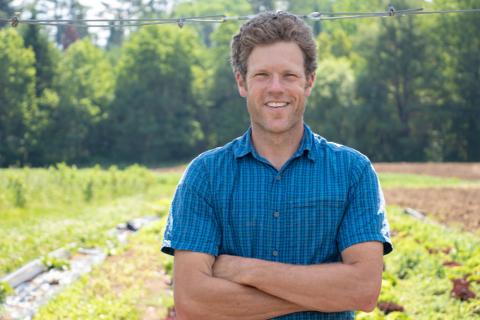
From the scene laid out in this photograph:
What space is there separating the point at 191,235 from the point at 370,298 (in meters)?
0.75

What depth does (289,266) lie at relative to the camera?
2762mm

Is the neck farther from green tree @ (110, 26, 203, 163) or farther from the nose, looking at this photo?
green tree @ (110, 26, 203, 163)

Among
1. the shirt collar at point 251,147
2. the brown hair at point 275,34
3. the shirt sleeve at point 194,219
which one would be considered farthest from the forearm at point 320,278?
the brown hair at point 275,34

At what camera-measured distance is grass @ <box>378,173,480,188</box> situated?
23.5 metres

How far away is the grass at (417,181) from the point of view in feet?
77.3

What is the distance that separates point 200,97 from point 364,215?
47.0 meters

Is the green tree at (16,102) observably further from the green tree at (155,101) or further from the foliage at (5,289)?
the foliage at (5,289)

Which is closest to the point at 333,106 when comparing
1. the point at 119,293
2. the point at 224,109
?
the point at 224,109

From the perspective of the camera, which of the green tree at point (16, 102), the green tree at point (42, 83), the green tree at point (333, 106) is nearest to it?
the green tree at point (16, 102)

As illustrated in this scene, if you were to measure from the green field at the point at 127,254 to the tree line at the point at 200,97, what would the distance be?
2264 centimetres

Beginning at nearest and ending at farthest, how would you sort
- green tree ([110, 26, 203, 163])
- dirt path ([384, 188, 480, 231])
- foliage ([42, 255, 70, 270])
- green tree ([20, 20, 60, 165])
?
foliage ([42, 255, 70, 270])
dirt path ([384, 188, 480, 231])
green tree ([20, 20, 60, 165])
green tree ([110, 26, 203, 163])

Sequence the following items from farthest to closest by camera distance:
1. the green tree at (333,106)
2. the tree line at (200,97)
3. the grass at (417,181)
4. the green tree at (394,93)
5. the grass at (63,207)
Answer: the green tree at (333,106), the green tree at (394,93), the tree line at (200,97), the grass at (417,181), the grass at (63,207)

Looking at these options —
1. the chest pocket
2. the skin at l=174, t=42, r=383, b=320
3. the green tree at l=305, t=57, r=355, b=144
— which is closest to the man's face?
the skin at l=174, t=42, r=383, b=320

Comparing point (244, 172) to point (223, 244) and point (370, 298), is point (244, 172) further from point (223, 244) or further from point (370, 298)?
point (370, 298)
